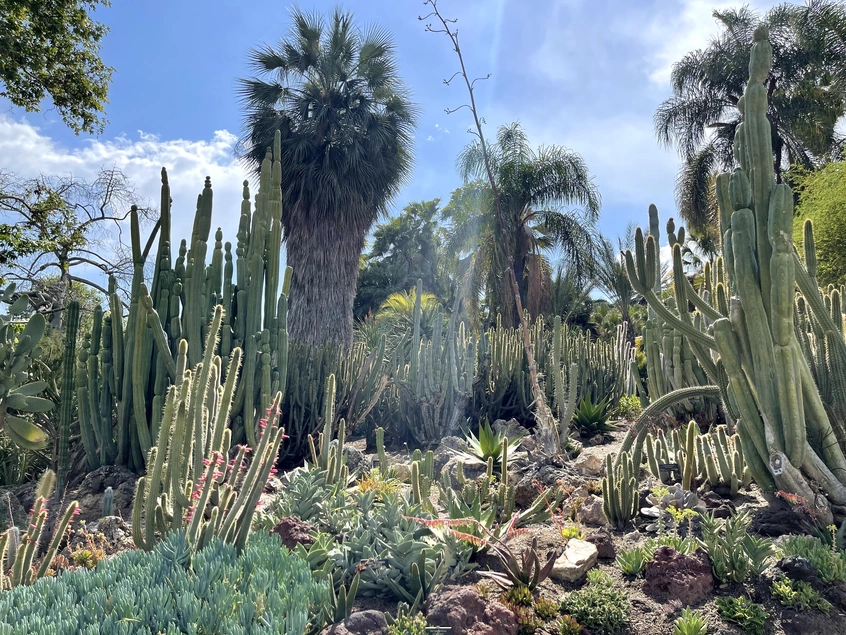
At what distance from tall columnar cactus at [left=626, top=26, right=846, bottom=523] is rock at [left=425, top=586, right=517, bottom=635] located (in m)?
1.87

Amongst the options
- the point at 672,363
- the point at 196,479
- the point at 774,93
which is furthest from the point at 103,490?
the point at 774,93

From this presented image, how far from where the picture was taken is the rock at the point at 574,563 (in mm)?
2885

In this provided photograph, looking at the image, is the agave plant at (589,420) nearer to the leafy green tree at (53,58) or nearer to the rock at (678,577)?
the rock at (678,577)

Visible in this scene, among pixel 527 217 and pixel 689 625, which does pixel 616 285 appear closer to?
pixel 527 217

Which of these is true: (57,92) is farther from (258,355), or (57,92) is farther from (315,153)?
(258,355)

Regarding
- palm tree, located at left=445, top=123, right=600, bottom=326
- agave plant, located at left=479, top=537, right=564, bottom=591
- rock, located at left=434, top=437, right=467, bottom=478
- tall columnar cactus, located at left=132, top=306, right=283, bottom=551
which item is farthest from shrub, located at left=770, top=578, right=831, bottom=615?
palm tree, located at left=445, top=123, right=600, bottom=326

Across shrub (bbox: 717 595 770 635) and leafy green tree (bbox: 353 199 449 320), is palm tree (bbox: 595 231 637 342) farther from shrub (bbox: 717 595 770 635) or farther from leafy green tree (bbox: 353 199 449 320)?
shrub (bbox: 717 595 770 635)

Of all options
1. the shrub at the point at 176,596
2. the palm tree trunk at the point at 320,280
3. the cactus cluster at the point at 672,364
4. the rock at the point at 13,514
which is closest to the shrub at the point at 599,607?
the shrub at the point at 176,596

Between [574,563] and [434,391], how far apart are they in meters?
4.35

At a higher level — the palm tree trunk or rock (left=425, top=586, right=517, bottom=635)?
the palm tree trunk

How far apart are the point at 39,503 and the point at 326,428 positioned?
7.04ft

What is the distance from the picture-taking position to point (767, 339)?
3.28 meters

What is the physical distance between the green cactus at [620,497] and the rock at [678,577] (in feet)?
2.42

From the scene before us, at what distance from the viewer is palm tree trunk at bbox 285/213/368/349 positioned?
12.9m
